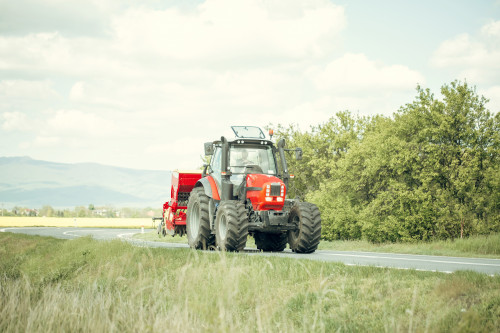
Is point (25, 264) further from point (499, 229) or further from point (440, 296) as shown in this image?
point (499, 229)

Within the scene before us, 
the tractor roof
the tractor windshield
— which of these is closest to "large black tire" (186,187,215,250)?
the tractor windshield

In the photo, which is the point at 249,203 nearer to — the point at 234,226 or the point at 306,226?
the point at 234,226

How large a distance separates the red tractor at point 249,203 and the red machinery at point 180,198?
3325 millimetres

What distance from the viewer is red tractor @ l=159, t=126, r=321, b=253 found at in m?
14.4

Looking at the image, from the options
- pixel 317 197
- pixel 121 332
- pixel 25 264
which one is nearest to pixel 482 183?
pixel 317 197

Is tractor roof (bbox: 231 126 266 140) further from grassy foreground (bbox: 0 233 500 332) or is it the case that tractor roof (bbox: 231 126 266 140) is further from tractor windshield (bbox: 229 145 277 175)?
grassy foreground (bbox: 0 233 500 332)

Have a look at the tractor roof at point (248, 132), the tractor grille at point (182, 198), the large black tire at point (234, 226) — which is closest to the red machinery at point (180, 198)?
the tractor grille at point (182, 198)

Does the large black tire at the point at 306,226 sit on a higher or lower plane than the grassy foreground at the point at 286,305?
higher

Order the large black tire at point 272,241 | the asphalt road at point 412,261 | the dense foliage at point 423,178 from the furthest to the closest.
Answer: the dense foliage at point 423,178
the large black tire at point 272,241
the asphalt road at point 412,261

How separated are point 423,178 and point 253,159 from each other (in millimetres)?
16185

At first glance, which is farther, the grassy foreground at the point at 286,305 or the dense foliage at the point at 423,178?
the dense foliage at the point at 423,178

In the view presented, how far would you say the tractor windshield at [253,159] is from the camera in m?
15.7

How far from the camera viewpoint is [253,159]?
52.1 feet

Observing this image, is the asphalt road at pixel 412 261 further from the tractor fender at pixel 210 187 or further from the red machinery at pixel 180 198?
the red machinery at pixel 180 198
